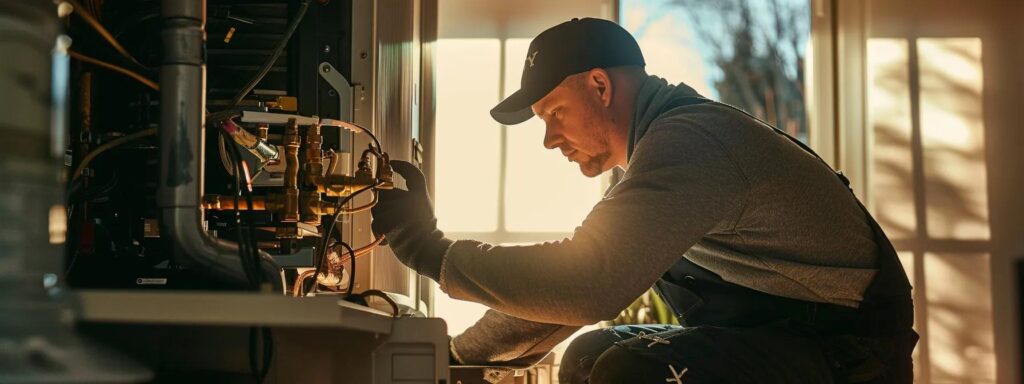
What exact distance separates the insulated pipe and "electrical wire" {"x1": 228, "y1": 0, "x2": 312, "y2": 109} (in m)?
0.54

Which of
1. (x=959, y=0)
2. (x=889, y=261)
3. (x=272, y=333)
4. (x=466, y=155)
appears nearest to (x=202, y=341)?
(x=272, y=333)

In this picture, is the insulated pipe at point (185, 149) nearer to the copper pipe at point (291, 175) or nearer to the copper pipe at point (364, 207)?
the copper pipe at point (291, 175)

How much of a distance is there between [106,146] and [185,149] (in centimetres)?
54

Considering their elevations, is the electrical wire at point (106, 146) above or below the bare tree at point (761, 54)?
below

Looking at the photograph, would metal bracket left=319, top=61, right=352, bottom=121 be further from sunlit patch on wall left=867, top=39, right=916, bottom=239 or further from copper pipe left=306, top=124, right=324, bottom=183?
sunlit patch on wall left=867, top=39, right=916, bottom=239

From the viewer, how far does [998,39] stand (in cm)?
388

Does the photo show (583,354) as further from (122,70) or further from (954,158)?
(954,158)

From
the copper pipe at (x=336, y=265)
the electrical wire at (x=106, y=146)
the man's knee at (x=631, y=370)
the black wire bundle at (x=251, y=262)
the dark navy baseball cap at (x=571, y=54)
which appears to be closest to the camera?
the black wire bundle at (x=251, y=262)

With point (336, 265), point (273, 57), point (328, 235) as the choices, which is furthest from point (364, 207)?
point (273, 57)

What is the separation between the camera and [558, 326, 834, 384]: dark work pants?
152cm

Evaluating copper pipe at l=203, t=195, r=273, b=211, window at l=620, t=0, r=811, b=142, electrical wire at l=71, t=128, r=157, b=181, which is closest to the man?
copper pipe at l=203, t=195, r=273, b=211

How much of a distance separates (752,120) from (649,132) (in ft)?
0.63

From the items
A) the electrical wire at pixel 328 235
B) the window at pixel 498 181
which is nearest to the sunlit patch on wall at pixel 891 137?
the window at pixel 498 181

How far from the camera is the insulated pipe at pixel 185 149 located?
1.15 m
